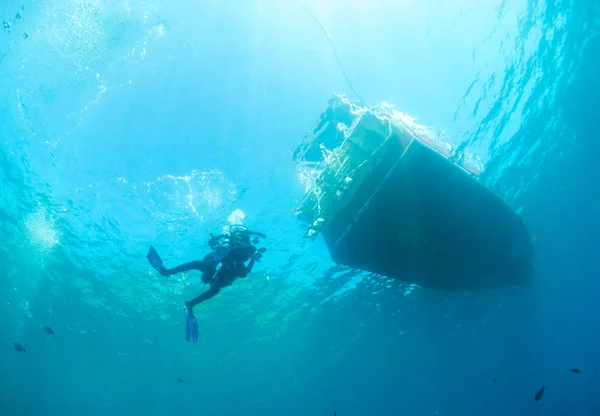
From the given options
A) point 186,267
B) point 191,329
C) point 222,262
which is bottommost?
point 191,329

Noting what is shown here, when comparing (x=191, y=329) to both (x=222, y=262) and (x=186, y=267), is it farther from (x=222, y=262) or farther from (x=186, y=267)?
(x=222, y=262)

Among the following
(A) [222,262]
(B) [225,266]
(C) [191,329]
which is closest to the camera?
(C) [191,329]

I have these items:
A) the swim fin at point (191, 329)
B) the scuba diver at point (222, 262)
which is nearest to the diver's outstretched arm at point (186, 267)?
the scuba diver at point (222, 262)

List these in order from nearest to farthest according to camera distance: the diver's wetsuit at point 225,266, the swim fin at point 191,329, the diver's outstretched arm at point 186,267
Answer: the swim fin at point 191,329 < the diver's outstretched arm at point 186,267 < the diver's wetsuit at point 225,266

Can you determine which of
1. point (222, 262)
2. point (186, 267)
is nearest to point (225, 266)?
point (222, 262)

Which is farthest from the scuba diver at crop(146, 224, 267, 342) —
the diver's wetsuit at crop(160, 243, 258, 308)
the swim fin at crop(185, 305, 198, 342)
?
the swim fin at crop(185, 305, 198, 342)

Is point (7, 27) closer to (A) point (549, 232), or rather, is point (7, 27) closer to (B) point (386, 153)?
(B) point (386, 153)

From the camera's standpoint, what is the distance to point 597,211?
51.3 ft

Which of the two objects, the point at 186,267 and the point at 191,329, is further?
the point at 186,267

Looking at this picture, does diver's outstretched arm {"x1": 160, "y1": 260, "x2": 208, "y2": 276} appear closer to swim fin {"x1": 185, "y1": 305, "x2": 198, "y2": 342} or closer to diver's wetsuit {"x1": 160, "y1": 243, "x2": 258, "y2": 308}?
diver's wetsuit {"x1": 160, "y1": 243, "x2": 258, "y2": 308}

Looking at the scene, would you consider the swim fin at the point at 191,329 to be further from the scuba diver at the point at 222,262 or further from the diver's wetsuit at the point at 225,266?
the diver's wetsuit at the point at 225,266

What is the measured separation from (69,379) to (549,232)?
2063 inches

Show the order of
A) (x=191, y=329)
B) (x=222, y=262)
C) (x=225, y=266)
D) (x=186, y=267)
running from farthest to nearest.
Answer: (x=222, y=262), (x=225, y=266), (x=186, y=267), (x=191, y=329)

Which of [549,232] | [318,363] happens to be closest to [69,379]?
[318,363]
